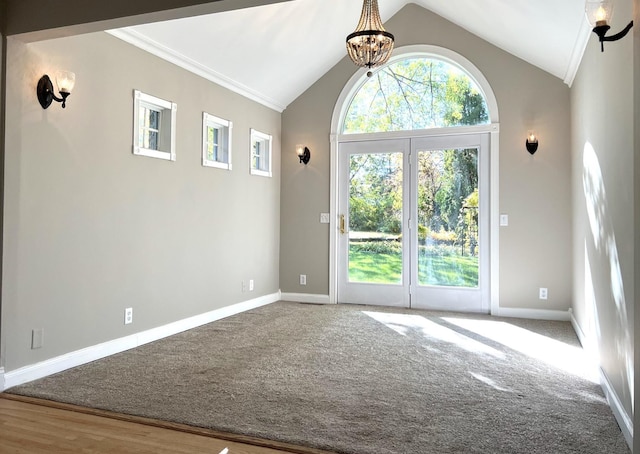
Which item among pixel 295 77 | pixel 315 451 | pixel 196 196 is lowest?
pixel 315 451

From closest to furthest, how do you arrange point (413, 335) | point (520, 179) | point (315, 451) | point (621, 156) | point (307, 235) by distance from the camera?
point (315, 451) → point (621, 156) → point (413, 335) → point (520, 179) → point (307, 235)

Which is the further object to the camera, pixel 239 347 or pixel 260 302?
pixel 260 302

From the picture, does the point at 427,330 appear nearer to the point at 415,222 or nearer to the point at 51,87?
the point at 415,222

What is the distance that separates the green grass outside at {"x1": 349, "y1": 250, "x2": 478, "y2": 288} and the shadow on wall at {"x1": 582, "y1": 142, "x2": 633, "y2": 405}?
1777 mm

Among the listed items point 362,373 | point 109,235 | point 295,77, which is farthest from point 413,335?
point 295,77

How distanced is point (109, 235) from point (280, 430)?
2264mm

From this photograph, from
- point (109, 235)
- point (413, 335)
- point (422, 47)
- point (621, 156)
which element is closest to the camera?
point (621, 156)

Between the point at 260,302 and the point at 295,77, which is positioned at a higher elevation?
the point at 295,77

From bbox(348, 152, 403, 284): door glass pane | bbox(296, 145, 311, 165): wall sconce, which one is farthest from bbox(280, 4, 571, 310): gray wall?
bbox(296, 145, 311, 165): wall sconce

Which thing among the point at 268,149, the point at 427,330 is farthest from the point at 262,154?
the point at 427,330

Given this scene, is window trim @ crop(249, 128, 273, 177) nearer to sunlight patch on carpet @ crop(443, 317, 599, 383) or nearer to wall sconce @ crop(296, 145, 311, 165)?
wall sconce @ crop(296, 145, 311, 165)

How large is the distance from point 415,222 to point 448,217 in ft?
1.34

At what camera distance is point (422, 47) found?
5801 millimetres

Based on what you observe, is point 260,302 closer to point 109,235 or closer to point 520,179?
point 109,235
